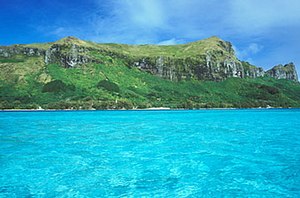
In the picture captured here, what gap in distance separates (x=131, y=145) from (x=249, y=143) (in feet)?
51.5

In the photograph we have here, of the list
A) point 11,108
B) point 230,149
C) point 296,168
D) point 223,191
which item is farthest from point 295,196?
point 11,108

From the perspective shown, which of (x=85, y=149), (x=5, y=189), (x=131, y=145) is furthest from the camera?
(x=131, y=145)

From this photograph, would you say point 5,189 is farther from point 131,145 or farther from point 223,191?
point 131,145

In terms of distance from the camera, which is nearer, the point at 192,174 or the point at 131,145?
the point at 192,174

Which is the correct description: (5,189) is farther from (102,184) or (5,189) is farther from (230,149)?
(230,149)

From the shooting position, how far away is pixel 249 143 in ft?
121

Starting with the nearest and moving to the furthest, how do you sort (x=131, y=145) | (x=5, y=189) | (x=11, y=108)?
(x=5, y=189), (x=131, y=145), (x=11, y=108)

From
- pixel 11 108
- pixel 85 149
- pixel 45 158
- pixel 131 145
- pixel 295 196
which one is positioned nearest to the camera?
pixel 295 196

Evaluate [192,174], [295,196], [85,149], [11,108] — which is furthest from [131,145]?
[11,108]

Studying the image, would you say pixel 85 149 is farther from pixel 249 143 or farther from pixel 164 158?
pixel 249 143

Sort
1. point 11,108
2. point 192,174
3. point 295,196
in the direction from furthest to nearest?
point 11,108
point 192,174
point 295,196

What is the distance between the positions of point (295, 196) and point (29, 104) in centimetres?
19696

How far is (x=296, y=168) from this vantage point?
22719 millimetres

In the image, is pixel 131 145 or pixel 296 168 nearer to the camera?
pixel 296 168
